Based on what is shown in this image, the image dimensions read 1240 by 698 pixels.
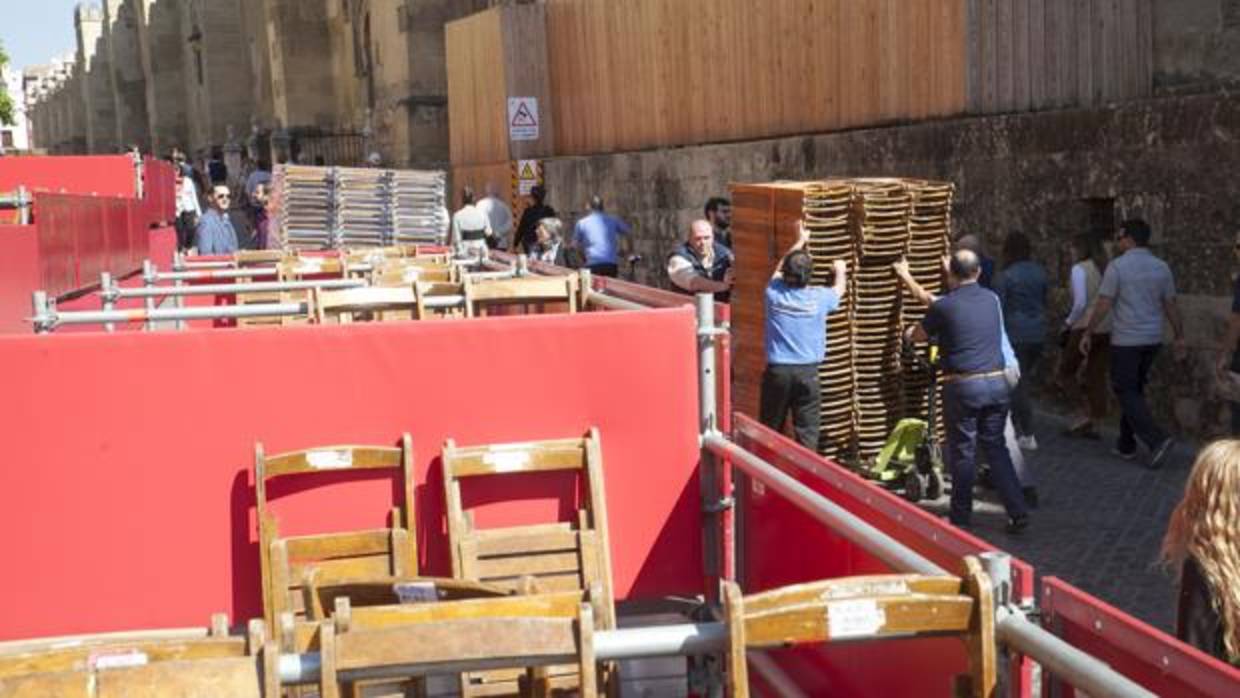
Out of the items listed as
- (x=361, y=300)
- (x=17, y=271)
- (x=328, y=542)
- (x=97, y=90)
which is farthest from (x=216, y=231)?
(x=97, y=90)

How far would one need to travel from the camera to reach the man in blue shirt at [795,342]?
8906mm

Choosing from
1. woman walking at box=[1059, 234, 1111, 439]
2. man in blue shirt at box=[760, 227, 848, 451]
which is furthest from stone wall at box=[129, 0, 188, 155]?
man in blue shirt at box=[760, 227, 848, 451]

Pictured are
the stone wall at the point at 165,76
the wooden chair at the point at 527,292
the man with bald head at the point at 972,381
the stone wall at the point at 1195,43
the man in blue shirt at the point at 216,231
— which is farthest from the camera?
the stone wall at the point at 165,76

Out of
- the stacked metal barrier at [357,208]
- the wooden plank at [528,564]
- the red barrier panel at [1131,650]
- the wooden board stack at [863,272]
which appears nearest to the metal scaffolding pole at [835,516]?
the red barrier panel at [1131,650]

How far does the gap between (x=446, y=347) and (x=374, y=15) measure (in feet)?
96.5

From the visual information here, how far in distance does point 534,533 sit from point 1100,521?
4.52 metres

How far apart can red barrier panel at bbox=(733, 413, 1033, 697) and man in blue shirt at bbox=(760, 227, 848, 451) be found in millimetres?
3657

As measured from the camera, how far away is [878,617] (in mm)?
3129

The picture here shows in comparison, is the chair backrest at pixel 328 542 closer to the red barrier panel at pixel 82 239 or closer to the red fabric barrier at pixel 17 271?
the red fabric barrier at pixel 17 271

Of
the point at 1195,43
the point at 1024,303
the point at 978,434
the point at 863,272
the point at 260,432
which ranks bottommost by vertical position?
the point at 978,434

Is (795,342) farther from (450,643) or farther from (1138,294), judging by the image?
(450,643)

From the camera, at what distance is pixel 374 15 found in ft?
109

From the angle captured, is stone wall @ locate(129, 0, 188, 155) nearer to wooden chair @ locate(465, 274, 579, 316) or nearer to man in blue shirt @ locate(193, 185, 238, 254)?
man in blue shirt @ locate(193, 185, 238, 254)

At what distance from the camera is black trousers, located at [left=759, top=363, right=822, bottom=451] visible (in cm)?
895
